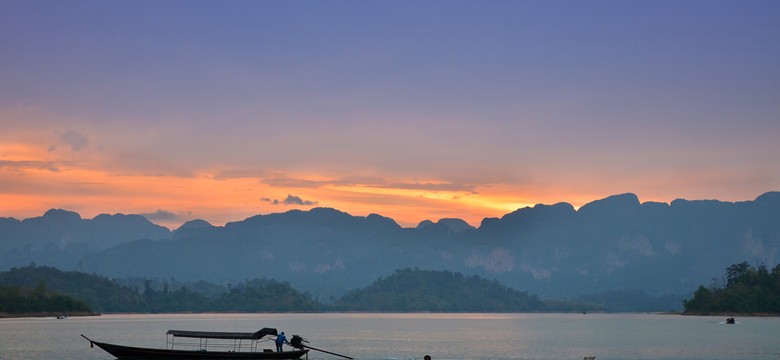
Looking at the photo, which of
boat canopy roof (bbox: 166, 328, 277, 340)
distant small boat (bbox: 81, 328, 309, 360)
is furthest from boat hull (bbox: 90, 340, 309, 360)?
boat canopy roof (bbox: 166, 328, 277, 340)

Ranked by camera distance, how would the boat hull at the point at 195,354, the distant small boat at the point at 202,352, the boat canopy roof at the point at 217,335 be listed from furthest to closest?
the boat canopy roof at the point at 217,335 < the distant small boat at the point at 202,352 < the boat hull at the point at 195,354

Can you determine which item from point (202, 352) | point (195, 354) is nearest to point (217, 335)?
point (195, 354)

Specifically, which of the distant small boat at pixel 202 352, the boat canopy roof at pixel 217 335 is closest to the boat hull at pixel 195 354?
the distant small boat at pixel 202 352

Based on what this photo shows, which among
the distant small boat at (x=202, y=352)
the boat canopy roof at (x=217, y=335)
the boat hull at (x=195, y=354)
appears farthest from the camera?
the boat canopy roof at (x=217, y=335)

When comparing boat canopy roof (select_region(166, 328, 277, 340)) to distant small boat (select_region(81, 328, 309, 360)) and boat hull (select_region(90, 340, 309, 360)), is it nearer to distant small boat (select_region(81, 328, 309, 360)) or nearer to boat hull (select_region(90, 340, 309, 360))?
distant small boat (select_region(81, 328, 309, 360))

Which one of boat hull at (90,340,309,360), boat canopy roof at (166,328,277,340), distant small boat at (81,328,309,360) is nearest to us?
boat hull at (90,340,309,360)

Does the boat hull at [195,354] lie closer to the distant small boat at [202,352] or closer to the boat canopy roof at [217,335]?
the distant small boat at [202,352]

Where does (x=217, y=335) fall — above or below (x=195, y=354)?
above

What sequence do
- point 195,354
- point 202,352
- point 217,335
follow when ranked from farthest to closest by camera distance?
1. point 217,335
2. point 195,354
3. point 202,352

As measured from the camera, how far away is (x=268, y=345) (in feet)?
403

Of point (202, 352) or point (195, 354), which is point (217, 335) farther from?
point (202, 352)

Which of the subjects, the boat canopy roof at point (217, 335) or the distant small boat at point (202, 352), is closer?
the distant small boat at point (202, 352)

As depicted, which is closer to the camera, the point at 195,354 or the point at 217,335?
the point at 195,354

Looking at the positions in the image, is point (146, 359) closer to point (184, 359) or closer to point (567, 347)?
point (184, 359)
